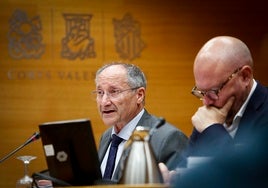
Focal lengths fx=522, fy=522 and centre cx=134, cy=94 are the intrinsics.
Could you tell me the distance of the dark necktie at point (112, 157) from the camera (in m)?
3.00

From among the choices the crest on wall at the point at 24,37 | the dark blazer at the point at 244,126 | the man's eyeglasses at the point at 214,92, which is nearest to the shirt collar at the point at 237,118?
the dark blazer at the point at 244,126

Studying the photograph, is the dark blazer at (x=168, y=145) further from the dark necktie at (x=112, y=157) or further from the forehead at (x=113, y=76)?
the forehead at (x=113, y=76)

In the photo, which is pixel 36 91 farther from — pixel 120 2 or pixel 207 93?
pixel 207 93

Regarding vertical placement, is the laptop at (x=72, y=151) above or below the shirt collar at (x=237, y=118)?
below

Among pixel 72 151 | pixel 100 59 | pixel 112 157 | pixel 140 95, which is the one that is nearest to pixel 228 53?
pixel 72 151

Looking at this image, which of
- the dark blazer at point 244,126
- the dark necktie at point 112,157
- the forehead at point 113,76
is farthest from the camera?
the forehead at point 113,76

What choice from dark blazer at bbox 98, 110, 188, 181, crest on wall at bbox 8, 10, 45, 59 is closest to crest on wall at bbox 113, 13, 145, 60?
crest on wall at bbox 8, 10, 45, 59

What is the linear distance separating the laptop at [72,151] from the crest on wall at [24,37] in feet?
9.86

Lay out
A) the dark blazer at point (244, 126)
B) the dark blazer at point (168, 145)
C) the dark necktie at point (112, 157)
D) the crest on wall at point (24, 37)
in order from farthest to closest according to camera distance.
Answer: the crest on wall at point (24, 37) < the dark necktie at point (112, 157) < the dark blazer at point (168, 145) < the dark blazer at point (244, 126)

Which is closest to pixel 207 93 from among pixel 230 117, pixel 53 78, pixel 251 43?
pixel 230 117

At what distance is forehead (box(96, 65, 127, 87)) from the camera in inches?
133

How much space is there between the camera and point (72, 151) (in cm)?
239

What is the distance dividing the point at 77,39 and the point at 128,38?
548 millimetres

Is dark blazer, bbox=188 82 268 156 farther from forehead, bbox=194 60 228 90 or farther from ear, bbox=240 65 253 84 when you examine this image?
forehead, bbox=194 60 228 90
